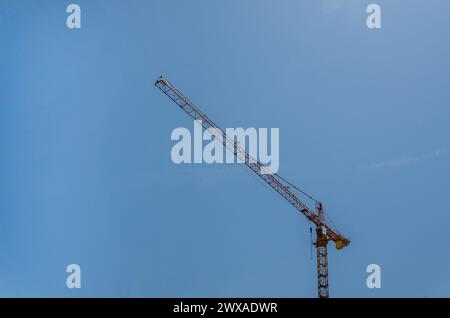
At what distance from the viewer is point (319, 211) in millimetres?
109125
